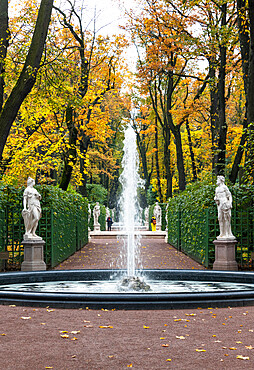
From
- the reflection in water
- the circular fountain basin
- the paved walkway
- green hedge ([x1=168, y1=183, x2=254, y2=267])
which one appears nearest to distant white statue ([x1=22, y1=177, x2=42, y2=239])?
the circular fountain basin

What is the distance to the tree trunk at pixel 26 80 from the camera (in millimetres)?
12828

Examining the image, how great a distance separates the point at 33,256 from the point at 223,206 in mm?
5454

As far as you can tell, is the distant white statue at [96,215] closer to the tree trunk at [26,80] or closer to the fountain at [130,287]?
the fountain at [130,287]

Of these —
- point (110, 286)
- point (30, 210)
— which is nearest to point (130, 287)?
point (110, 286)

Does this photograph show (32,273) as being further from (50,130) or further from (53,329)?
(50,130)

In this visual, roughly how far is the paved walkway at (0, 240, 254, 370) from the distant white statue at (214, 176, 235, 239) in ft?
22.1

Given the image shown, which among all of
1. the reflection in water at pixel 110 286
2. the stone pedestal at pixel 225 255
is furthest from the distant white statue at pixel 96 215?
the reflection in water at pixel 110 286

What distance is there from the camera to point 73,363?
5164 millimetres

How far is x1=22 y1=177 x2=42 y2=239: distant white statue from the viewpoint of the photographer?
593 inches

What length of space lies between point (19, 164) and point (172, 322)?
57.6 ft

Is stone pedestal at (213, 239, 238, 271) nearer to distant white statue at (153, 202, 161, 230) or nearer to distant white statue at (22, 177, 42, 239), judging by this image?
distant white statue at (22, 177, 42, 239)

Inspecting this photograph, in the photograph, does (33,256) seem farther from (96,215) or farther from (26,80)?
(96,215)

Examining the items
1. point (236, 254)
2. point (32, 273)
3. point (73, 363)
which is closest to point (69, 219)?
point (236, 254)

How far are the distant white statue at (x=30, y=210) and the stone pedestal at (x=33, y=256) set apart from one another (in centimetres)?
19
